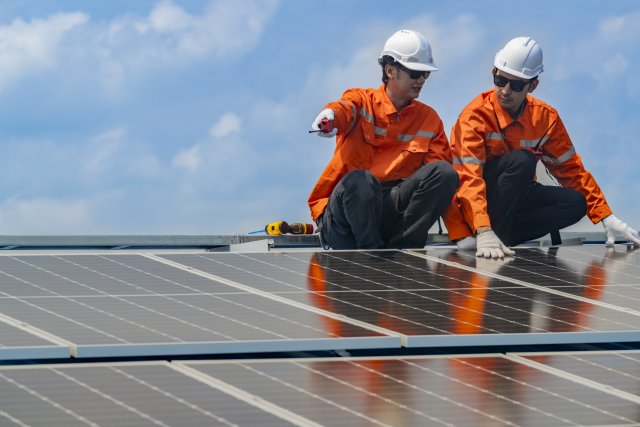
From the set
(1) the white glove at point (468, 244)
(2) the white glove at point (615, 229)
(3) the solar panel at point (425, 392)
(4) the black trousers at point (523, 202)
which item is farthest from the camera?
(2) the white glove at point (615, 229)

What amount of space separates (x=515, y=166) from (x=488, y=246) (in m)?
1.20

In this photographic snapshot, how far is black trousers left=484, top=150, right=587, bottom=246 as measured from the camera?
12984 millimetres

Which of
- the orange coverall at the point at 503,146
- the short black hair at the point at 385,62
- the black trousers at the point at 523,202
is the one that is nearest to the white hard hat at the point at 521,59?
the orange coverall at the point at 503,146

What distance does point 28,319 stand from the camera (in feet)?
28.4

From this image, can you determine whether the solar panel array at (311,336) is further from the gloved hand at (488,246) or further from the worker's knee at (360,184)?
the worker's knee at (360,184)

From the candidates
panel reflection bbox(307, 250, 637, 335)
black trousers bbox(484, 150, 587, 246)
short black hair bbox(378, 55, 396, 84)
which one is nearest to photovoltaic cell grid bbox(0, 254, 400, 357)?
panel reflection bbox(307, 250, 637, 335)

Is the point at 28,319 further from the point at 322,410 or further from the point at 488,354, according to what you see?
the point at 488,354

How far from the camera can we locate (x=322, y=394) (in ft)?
23.5

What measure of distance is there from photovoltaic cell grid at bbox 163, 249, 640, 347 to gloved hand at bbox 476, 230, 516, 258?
12 centimetres

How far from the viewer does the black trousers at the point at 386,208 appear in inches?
477

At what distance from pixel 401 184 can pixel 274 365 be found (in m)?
5.05

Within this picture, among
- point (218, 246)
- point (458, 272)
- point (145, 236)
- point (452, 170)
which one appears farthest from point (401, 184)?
point (145, 236)

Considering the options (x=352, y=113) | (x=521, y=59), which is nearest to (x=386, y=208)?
Result: (x=352, y=113)

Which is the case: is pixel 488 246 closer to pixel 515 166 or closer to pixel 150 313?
pixel 515 166
